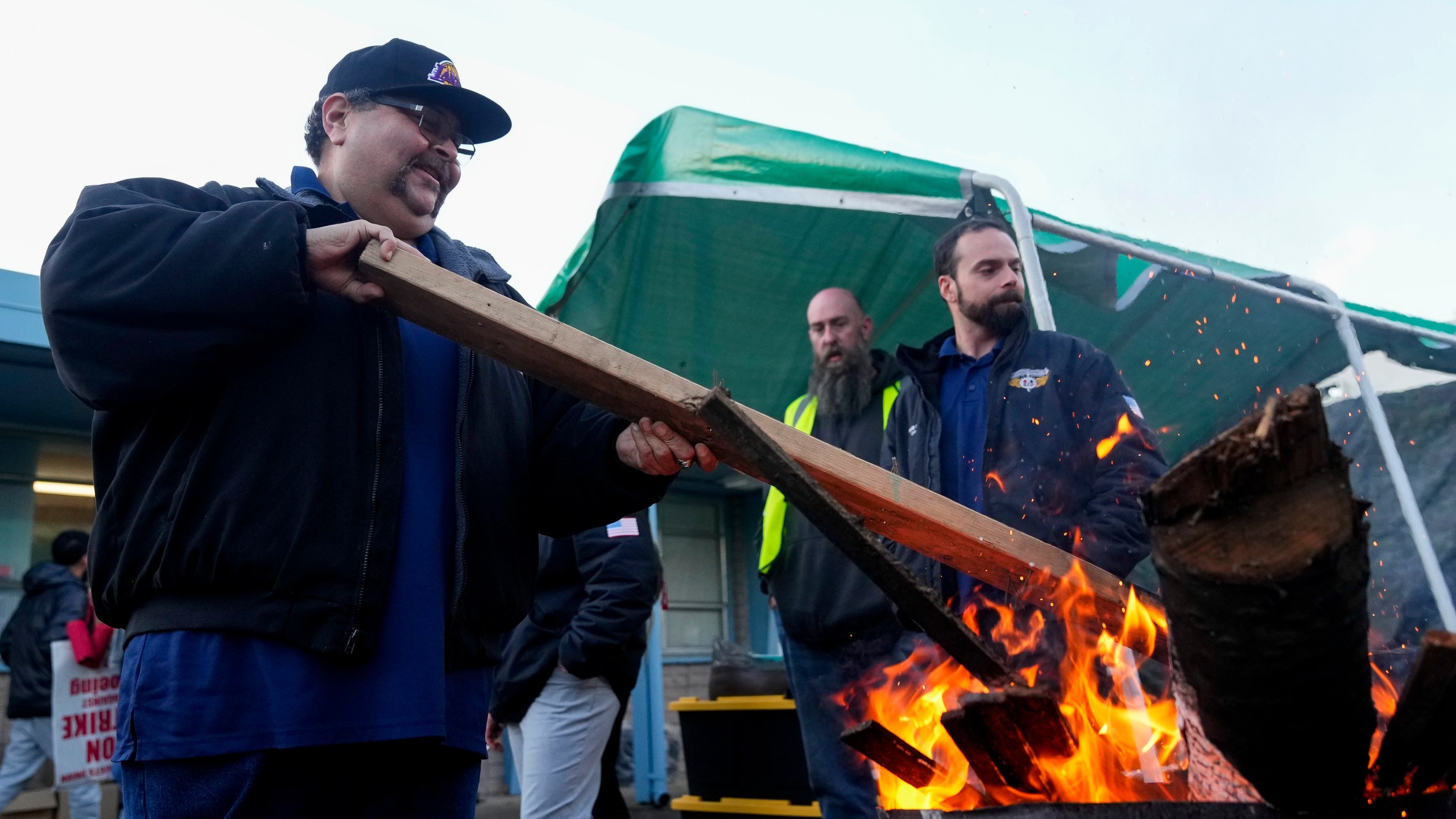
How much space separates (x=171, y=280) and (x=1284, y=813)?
1.76 metres

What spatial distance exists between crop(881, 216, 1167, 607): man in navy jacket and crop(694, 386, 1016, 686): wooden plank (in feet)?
3.28

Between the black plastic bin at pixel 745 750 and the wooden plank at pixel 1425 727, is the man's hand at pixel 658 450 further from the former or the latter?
the black plastic bin at pixel 745 750

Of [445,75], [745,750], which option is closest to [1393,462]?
[745,750]

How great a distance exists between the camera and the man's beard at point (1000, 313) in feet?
10.1

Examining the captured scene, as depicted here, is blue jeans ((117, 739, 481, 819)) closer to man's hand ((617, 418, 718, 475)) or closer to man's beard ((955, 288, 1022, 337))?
man's hand ((617, 418, 718, 475))

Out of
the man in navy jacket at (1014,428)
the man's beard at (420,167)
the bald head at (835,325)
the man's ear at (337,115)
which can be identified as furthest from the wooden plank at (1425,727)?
the bald head at (835,325)

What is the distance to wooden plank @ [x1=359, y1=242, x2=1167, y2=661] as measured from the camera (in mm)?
1597

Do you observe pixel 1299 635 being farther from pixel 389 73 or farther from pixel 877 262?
pixel 877 262

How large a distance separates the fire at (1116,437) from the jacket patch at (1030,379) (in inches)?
9.2

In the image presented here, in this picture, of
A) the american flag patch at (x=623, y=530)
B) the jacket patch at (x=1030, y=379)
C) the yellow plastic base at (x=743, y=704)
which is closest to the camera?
the jacket patch at (x=1030, y=379)

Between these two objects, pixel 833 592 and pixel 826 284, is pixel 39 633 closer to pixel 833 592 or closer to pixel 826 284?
pixel 826 284

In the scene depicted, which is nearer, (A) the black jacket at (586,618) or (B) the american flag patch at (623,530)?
(A) the black jacket at (586,618)

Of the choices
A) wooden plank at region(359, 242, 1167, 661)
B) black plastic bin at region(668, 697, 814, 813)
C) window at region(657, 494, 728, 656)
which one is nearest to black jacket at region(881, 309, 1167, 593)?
wooden plank at region(359, 242, 1167, 661)

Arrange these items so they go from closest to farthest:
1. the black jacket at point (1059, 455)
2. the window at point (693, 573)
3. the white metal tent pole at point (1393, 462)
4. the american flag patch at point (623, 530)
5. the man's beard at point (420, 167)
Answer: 1. the man's beard at point (420, 167)
2. the black jacket at point (1059, 455)
3. the american flag patch at point (623, 530)
4. the white metal tent pole at point (1393, 462)
5. the window at point (693, 573)
